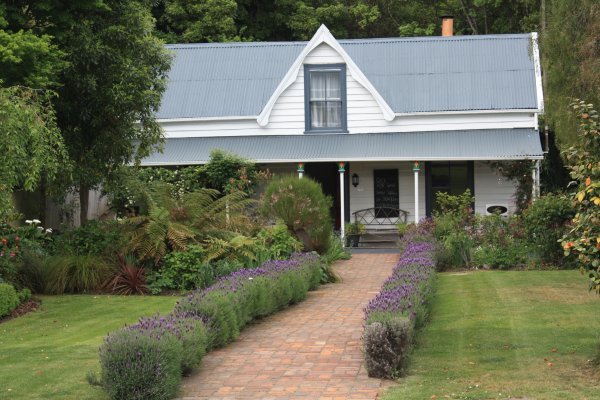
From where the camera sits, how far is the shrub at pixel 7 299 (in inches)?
523

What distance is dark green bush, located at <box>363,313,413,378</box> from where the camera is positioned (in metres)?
8.71

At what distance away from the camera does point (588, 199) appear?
8.70 meters

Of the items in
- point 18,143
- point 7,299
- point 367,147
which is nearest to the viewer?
point 18,143

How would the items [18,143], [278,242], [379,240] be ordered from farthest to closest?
[379,240] < [278,242] < [18,143]

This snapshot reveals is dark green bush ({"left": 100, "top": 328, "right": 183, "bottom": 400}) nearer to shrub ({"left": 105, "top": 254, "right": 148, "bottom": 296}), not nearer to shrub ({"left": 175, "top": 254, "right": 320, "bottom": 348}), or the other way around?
shrub ({"left": 175, "top": 254, "right": 320, "bottom": 348})

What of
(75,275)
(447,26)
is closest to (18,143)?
(75,275)

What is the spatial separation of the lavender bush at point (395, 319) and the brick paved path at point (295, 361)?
0.75 ft

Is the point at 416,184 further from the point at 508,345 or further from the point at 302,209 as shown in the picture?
the point at 508,345

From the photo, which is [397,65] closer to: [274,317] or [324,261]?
[324,261]

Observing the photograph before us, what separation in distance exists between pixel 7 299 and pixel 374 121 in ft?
51.4

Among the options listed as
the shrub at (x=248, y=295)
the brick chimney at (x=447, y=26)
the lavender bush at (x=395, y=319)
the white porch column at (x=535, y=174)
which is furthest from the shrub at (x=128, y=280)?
the brick chimney at (x=447, y=26)

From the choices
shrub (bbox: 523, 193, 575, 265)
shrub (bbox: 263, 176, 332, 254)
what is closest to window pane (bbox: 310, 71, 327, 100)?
shrub (bbox: 263, 176, 332, 254)

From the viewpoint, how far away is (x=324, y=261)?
1766 centimetres

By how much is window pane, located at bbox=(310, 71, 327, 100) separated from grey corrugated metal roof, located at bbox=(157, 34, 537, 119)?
154cm
